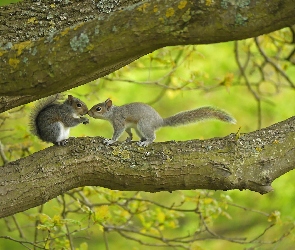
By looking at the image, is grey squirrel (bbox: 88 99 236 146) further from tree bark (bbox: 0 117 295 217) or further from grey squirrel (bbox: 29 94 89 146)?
tree bark (bbox: 0 117 295 217)

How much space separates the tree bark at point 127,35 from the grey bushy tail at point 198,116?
144cm

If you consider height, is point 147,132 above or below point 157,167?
above

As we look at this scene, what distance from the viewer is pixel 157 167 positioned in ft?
9.94

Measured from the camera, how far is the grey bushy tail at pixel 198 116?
3784 millimetres

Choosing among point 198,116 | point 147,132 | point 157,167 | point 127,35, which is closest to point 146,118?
point 147,132

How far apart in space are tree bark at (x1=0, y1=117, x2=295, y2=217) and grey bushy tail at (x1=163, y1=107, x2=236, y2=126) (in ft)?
2.19

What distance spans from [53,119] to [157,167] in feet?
3.99

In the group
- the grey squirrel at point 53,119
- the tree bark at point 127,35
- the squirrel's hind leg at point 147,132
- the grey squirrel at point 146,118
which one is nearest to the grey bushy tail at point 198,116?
the grey squirrel at point 146,118

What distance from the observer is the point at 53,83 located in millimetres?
2475

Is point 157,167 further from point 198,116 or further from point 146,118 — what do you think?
point 146,118

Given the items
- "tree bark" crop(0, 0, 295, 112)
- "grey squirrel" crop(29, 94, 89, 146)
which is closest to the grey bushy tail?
"grey squirrel" crop(29, 94, 89, 146)

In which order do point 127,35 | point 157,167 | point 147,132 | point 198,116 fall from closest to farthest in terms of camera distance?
point 127,35 < point 157,167 < point 198,116 < point 147,132

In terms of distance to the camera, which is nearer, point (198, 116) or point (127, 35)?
point (127, 35)

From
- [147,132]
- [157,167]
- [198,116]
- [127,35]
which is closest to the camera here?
[127,35]
